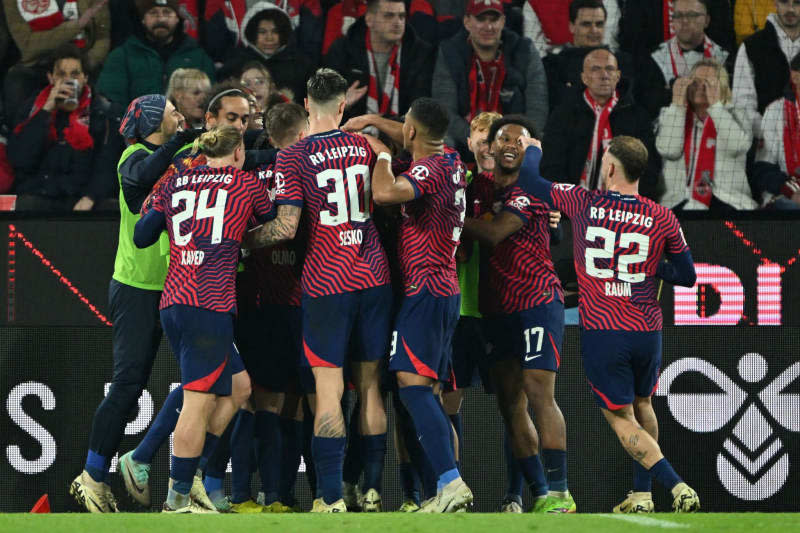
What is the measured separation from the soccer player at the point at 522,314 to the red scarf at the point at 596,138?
2044mm

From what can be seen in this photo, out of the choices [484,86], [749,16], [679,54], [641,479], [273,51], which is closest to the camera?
[641,479]

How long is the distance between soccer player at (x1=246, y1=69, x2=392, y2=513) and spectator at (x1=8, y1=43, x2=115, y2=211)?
279 centimetres

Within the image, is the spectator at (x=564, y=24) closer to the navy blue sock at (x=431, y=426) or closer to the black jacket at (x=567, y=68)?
the black jacket at (x=567, y=68)

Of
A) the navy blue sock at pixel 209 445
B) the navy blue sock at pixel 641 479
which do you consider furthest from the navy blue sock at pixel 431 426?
the navy blue sock at pixel 641 479

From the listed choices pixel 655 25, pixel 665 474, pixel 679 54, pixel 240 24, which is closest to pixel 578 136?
pixel 679 54

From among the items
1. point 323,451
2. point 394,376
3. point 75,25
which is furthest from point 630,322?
point 75,25

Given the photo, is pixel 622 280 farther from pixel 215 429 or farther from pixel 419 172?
pixel 215 429

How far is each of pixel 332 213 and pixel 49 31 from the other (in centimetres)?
425

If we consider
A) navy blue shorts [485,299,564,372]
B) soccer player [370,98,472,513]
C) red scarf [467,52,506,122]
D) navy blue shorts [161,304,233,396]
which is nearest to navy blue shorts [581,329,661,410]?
navy blue shorts [485,299,564,372]

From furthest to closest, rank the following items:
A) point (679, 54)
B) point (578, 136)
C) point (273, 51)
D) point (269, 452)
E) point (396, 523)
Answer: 1. point (679, 54)
2. point (273, 51)
3. point (578, 136)
4. point (269, 452)
5. point (396, 523)

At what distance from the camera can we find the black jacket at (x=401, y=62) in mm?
8836

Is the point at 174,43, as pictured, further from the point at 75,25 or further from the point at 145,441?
the point at 145,441

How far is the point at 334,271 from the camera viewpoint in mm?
5711

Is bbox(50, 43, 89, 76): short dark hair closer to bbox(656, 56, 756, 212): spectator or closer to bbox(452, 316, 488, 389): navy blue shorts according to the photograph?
bbox(452, 316, 488, 389): navy blue shorts
